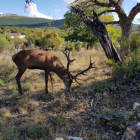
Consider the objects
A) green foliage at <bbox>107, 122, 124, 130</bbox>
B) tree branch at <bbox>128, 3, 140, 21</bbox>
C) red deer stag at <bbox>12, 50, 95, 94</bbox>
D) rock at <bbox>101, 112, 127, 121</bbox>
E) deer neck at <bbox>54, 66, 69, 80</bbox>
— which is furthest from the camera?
tree branch at <bbox>128, 3, 140, 21</bbox>

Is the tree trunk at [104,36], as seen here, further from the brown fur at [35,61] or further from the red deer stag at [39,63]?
→ the brown fur at [35,61]

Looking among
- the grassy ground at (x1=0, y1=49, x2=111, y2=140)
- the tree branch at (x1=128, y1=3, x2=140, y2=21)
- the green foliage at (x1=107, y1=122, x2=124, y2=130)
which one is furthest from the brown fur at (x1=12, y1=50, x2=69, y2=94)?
the tree branch at (x1=128, y1=3, x2=140, y2=21)

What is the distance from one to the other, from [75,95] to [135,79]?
261cm

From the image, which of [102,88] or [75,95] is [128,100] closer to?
[102,88]

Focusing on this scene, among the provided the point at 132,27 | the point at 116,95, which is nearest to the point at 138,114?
the point at 116,95

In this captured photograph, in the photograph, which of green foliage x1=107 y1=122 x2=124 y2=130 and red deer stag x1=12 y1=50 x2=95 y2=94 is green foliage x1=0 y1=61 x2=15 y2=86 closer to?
red deer stag x1=12 y1=50 x2=95 y2=94

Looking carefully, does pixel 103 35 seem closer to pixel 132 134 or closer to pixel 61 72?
pixel 61 72

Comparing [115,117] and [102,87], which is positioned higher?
[102,87]

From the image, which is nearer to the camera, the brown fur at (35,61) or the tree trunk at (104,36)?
the brown fur at (35,61)

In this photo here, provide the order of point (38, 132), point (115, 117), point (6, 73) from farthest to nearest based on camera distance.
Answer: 1. point (6, 73)
2. point (115, 117)
3. point (38, 132)

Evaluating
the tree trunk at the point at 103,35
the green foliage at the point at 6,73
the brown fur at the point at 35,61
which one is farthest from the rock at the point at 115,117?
the green foliage at the point at 6,73

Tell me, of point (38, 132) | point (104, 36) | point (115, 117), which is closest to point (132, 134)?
point (115, 117)

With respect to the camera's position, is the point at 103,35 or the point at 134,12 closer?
the point at 103,35

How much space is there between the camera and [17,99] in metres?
5.79
